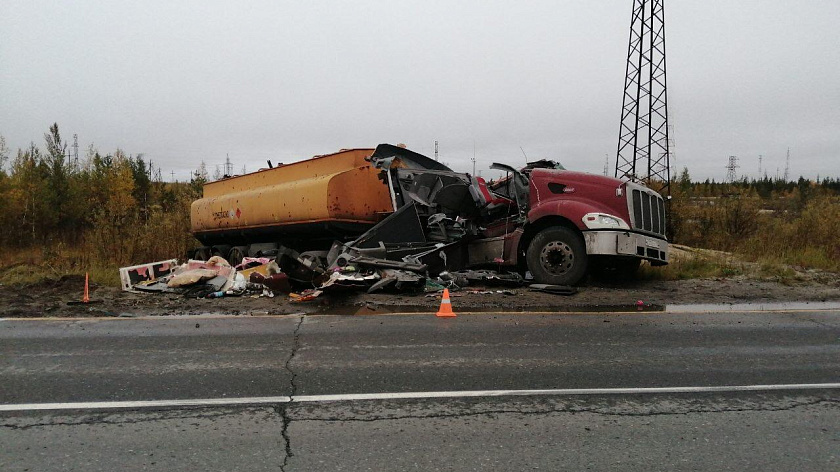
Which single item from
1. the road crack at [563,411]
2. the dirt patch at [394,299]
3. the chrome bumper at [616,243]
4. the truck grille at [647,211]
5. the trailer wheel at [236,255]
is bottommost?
the road crack at [563,411]

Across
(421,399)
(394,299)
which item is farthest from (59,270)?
(421,399)

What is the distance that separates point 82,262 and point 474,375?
15255 millimetres

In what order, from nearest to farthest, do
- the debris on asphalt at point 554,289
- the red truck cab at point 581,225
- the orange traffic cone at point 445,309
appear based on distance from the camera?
the orange traffic cone at point 445,309, the debris on asphalt at point 554,289, the red truck cab at point 581,225

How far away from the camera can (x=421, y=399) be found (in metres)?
4.59

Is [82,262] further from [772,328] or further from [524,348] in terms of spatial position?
[772,328]

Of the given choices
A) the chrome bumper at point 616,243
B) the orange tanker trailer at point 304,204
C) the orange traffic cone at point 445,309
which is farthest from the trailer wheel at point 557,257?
the orange tanker trailer at point 304,204

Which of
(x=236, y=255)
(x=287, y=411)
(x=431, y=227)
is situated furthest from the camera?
(x=236, y=255)

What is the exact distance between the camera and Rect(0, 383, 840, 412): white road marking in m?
4.39

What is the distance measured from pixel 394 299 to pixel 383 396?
555cm

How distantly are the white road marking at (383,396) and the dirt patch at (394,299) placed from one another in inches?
174

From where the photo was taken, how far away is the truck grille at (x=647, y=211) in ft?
37.5

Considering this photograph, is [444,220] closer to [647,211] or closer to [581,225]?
[581,225]

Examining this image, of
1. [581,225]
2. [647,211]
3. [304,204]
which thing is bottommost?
[581,225]

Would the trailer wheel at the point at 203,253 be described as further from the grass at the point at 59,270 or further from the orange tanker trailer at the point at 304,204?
the grass at the point at 59,270
